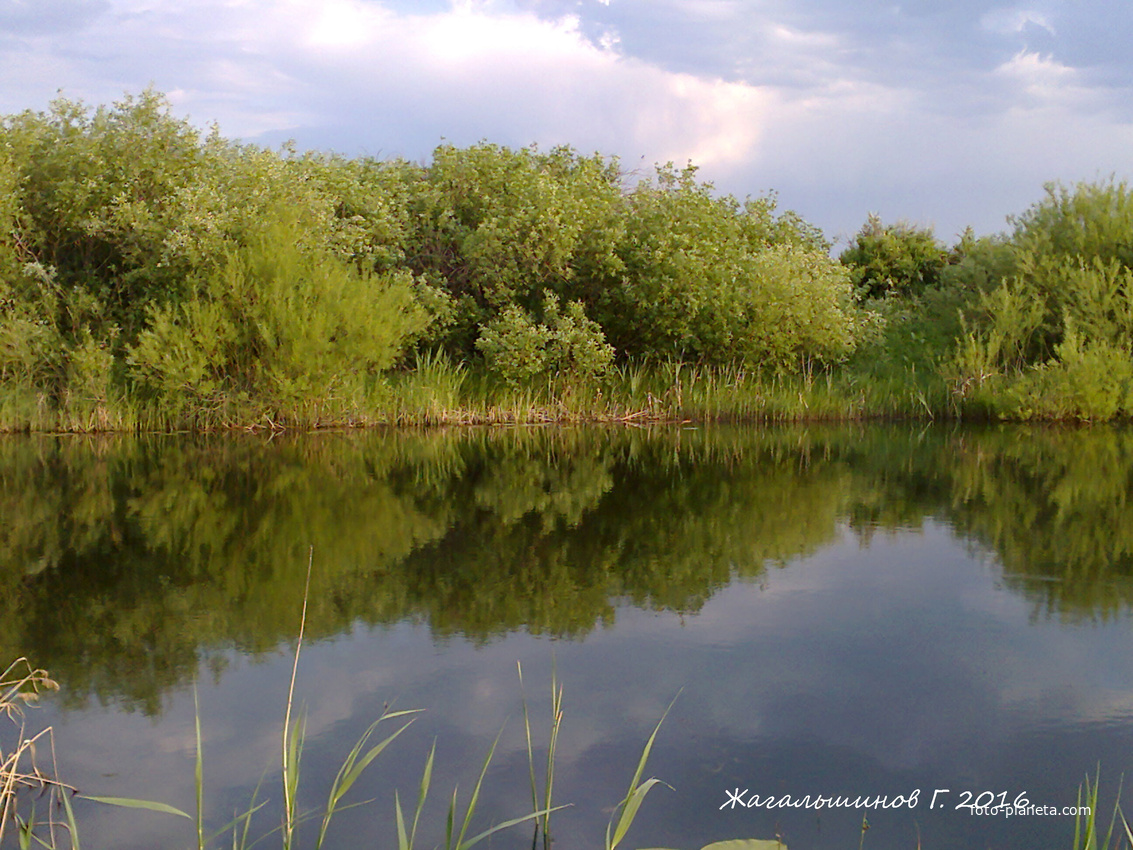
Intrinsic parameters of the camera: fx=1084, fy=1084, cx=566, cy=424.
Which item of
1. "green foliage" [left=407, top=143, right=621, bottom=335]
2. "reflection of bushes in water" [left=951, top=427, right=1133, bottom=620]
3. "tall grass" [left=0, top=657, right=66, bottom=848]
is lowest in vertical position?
"tall grass" [left=0, top=657, right=66, bottom=848]

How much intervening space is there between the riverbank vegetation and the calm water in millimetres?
6330

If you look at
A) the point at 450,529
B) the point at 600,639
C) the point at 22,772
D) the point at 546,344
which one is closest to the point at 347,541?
the point at 450,529

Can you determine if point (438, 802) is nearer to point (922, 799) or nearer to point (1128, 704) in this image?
point (922, 799)

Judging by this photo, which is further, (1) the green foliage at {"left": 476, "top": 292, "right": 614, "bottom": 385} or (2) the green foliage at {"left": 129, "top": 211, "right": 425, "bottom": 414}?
(1) the green foliage at {"left": 476, "top": 292, "right": 614, "bottom": 385}

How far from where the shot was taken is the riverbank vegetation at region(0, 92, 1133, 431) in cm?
1873

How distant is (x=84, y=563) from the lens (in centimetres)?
812

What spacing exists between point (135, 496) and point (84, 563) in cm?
332

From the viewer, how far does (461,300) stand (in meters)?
21.9

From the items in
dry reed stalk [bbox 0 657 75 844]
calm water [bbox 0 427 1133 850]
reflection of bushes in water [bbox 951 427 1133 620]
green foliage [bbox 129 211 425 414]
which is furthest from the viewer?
green foliage [bbox 129 211 425 414]

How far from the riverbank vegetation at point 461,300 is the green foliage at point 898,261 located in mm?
6290

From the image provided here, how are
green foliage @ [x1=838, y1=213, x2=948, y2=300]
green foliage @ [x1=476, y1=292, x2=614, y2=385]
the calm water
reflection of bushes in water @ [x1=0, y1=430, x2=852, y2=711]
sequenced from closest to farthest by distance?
1. the calm water
2. reflection of bushes in water @ [x1=0, y1=430, x2=852, y2=711]
3. green foliage @ [x1=476, y1=292, x2=614, y2=385]
4. green foliage @ [x1=838, y1=213, x2=948, y2=300]

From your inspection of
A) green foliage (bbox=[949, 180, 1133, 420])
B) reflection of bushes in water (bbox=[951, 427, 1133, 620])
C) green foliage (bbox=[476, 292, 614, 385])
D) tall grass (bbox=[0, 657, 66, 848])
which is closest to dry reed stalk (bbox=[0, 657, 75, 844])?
tall grass (bbox=[0, 657, 66, 848])

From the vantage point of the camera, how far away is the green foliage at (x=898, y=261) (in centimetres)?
3158

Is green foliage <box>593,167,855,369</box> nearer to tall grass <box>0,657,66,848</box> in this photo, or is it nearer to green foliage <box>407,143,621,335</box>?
green foliage <box>407,143,621,335</box>
